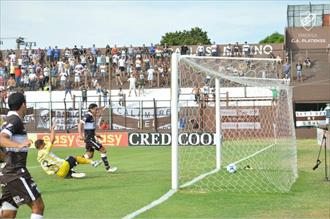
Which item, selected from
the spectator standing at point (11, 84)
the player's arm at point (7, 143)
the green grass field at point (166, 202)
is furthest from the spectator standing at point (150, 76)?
the player's arm at point (7, 143)

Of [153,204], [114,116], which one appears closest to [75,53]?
[114,116]

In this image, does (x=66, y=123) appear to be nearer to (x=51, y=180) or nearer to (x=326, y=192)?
(x=51, y=180)

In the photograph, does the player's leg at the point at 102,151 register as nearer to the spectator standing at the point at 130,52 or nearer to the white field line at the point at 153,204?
the white field line at the point at 153,204

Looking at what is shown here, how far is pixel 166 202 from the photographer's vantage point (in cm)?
1163

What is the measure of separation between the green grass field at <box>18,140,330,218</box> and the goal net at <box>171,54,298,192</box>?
2.24ft

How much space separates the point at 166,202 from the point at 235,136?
12.9 meters

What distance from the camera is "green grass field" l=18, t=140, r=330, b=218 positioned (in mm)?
10477

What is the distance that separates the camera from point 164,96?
149ft

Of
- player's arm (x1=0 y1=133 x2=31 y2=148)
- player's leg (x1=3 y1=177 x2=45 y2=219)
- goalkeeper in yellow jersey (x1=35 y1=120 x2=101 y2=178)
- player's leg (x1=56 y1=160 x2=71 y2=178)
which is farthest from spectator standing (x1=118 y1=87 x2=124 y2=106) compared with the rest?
player's arm (x1=0 y1=133 x2=31 y2=148)

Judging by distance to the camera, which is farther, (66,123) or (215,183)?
(66,123)

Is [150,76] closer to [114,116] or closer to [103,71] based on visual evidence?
[103,71]

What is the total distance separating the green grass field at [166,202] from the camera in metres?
10.5

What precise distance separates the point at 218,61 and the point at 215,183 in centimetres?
308

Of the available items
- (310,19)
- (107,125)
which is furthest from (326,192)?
(310,19)
